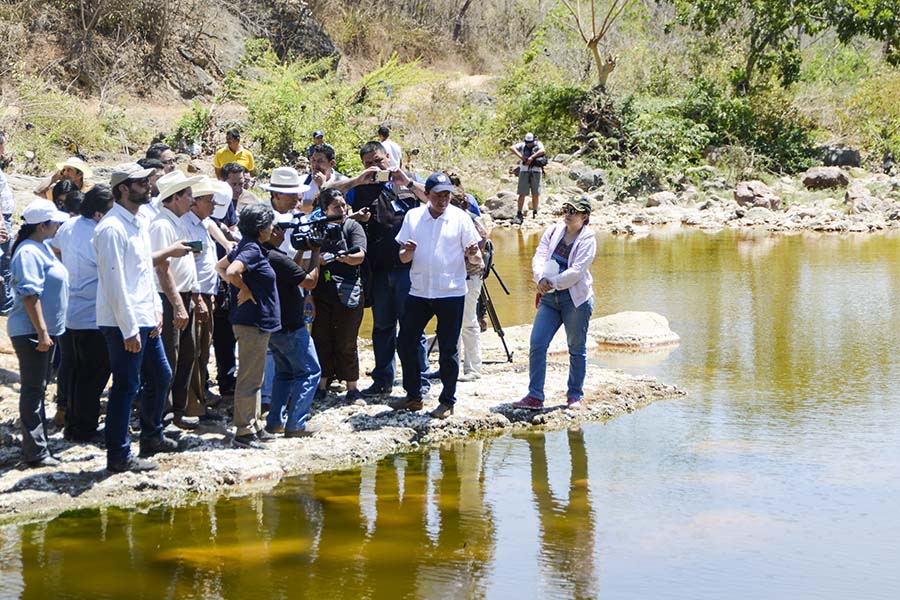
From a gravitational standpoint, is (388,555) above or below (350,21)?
below

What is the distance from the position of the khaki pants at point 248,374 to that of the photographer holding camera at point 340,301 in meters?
0.94

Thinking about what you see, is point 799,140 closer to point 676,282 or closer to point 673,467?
point 676,282

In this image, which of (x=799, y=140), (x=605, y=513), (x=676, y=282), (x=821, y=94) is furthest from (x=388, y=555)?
(x=821, y=94)

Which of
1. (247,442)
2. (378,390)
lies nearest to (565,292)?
(378,390)

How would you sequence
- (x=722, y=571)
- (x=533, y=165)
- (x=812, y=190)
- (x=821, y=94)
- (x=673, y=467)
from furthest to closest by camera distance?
(x=821, y=94)
(x=812, y=190)
(x=533, y=165)
(x=673, y=467)
(x=722, y=571)

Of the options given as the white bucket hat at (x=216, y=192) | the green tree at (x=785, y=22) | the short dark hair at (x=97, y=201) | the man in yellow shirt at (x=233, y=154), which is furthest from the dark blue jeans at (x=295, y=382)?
the green tree at (x=785, y=22)

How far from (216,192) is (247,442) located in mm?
1720

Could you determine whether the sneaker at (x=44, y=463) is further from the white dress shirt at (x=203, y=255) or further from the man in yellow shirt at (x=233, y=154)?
the man in yellow shirt at (x=233, y=154)

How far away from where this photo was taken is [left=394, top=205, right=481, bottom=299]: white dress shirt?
7.68 metres

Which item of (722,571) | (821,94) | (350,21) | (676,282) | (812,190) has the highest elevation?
(350,21)

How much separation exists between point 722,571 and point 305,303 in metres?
3.59

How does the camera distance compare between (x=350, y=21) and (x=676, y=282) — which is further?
(x=350, y=21)

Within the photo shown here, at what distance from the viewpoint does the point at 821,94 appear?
103 ft

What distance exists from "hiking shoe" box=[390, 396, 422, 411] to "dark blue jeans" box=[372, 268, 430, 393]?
0.28 metres
